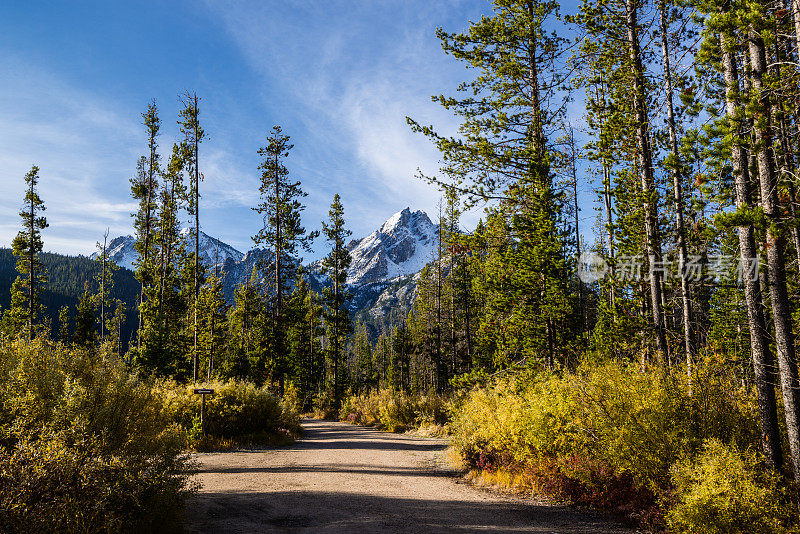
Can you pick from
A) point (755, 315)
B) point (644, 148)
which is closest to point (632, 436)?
point (755, 315)

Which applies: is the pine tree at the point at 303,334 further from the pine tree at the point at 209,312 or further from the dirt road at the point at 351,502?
the dirt road at the point at 351,502

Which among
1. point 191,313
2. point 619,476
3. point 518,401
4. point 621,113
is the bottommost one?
point 619,476

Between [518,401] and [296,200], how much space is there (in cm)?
2443

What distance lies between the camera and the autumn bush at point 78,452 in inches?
164

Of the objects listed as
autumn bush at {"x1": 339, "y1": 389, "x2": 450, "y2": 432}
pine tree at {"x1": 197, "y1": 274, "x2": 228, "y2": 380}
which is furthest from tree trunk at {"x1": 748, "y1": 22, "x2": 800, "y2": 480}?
pine tree at {"x1": 197, "y1": 274, "x2": 228, "y2": 380}

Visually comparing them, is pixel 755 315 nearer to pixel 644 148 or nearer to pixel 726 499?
pixel 726 499

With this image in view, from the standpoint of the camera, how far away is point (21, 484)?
4137 millimetres

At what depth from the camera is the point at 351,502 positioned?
7590 mm

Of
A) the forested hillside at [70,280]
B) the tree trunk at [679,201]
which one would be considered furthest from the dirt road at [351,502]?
the forested hillside at [70,280]

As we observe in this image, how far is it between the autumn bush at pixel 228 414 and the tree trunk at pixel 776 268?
13.4 metres

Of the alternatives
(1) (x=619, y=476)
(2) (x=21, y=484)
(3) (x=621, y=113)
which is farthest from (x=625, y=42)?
(2) (x=21, y=484)

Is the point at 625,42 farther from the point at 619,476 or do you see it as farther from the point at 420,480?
the point at 420,480

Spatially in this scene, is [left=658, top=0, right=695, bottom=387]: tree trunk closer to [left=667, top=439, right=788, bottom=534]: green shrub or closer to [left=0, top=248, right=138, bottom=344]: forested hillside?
[left=667, top=439, right=788, bottom=534]: green shrub

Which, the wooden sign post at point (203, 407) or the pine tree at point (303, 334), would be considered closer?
the wooden sign post at point (203, 407)
